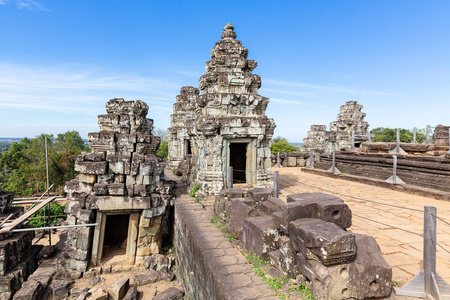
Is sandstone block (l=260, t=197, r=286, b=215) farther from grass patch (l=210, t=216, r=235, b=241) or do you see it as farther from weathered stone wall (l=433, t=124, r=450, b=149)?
weathered stone wall (l=433, t=124, r=450, b=149)

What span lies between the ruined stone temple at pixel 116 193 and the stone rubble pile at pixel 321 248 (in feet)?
11.9

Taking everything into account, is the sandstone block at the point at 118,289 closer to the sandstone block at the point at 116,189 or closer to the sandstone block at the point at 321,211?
the sandstone block at the point at 116,189

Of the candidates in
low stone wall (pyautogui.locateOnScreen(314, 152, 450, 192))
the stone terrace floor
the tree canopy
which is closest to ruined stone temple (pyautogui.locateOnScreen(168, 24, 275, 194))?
the stone terrace floor

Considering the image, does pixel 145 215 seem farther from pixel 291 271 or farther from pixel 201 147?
pixel 291 271

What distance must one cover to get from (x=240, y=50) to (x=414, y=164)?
7044mm

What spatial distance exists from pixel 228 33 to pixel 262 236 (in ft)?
23.7

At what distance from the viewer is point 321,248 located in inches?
102

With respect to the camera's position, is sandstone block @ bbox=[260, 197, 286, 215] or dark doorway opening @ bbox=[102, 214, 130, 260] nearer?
sandstone block @ bbox=[260, 197, 286, 215]

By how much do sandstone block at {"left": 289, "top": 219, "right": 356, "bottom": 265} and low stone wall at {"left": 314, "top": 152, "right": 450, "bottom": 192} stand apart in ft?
22.4

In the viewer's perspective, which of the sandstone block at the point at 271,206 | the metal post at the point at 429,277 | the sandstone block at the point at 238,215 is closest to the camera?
the metal post at the point at 429,277

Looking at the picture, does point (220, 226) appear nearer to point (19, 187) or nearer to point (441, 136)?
point (441, 136)

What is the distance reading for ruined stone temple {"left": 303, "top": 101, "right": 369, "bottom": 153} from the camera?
728 inches

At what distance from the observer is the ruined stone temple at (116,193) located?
6566 millimetres

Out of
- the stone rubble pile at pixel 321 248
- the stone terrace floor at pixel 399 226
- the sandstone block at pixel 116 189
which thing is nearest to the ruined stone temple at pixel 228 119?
the stone terrace floor at pixel 399 226
